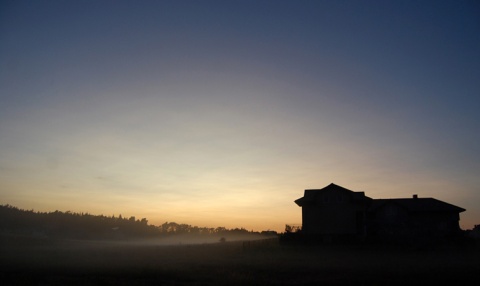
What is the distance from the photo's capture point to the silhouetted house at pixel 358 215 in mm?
53625

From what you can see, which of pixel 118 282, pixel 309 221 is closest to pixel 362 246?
pixel 309 221

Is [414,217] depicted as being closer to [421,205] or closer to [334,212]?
[421,205]

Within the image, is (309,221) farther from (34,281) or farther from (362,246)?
(34,281)

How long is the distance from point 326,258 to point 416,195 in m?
27.9

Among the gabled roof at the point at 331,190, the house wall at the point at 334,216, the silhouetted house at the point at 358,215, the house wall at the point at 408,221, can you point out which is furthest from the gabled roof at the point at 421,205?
the house wall at the point at 334,216

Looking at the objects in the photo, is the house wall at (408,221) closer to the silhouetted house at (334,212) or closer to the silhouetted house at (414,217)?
the silhouetted house at (414,217)

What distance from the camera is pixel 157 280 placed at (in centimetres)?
2748

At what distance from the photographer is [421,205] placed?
57.1 metres

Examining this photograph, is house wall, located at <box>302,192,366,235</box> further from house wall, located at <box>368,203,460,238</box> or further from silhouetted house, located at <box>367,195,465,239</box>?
house wall, located at <box>368,203,460,238</box>

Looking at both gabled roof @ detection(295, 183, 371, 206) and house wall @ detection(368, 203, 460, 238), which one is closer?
house wall @ detection(368, 203, 460, 238)

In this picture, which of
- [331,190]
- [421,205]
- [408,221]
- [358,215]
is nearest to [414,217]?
[421,205]

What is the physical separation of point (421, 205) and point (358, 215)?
1067 cm

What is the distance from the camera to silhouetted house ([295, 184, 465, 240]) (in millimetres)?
53625

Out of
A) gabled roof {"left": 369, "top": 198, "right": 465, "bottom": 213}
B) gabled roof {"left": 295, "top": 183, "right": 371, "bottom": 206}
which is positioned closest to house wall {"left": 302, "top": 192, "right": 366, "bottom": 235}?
gabled roof {"left": 295, "top": 183, "right": 371, "bottom": 206}
